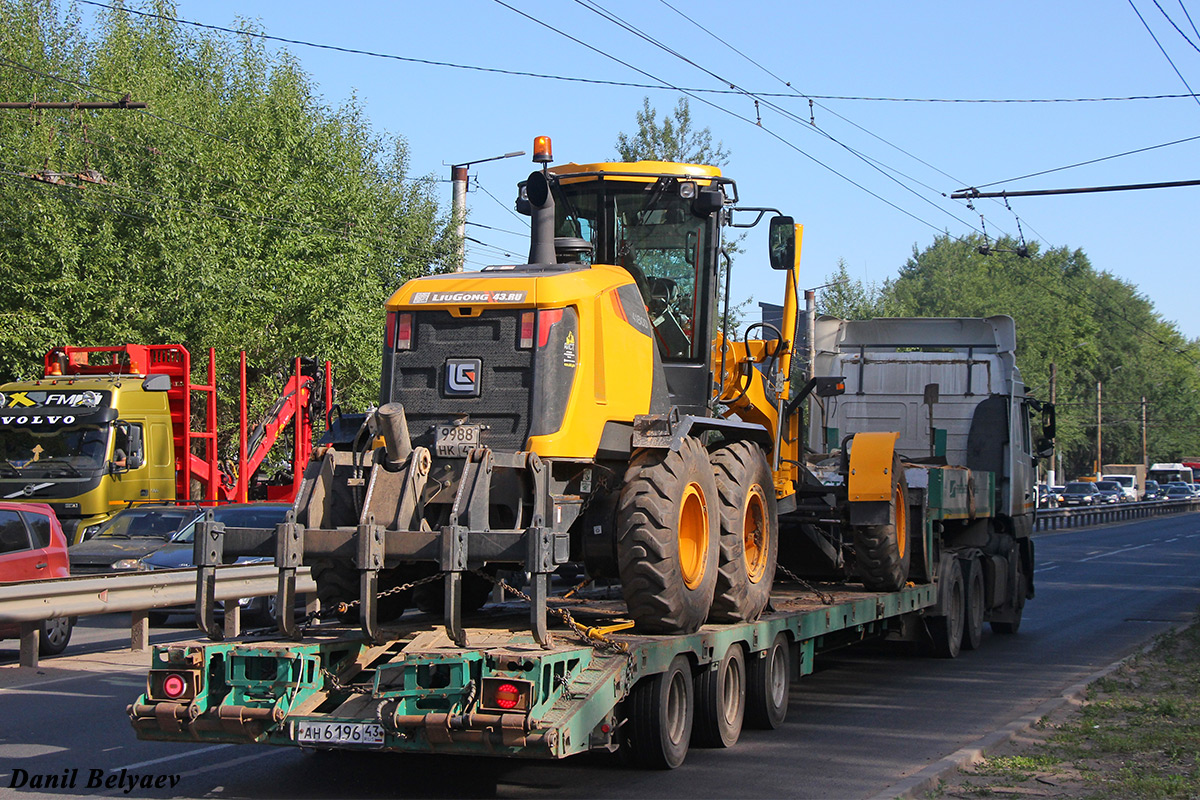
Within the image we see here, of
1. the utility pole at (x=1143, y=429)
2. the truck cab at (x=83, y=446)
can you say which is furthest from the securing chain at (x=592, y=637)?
the utility pole at (x=1143, y=429)

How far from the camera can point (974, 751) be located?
28.6 ft

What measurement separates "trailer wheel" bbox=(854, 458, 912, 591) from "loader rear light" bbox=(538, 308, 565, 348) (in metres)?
5.32

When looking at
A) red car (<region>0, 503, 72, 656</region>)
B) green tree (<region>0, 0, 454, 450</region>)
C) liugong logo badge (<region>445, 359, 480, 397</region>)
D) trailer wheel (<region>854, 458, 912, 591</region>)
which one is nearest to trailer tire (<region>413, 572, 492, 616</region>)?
liugong logo badge (<region>445, 359, 480, 397</region>)

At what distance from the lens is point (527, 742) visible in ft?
22.4

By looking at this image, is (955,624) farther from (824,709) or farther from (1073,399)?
(1073,399)

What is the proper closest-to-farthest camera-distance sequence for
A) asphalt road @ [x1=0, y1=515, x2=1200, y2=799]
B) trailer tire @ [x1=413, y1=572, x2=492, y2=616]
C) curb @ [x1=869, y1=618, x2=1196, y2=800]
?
curb @ [x1=869, y1=618, x2=1196, y2=800]
asphalt road @ [x1=0, y1=515, x2=1200, y2=799]
trailer tire @ [x1=413, y1=572, x2=492, y2=616]

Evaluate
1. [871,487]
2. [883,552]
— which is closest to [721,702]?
[871,487]

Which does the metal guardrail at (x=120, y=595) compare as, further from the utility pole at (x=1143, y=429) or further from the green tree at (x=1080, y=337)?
the utility pole at (x=1143, y=429)

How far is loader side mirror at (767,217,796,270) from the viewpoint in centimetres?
1069

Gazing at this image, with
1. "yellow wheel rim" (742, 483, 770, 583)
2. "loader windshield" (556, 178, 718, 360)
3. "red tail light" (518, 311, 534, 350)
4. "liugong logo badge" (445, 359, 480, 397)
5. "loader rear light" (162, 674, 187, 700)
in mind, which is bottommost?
"loader rear light" (162, 674, 187, 700)

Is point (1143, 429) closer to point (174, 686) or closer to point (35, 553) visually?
point (35, 553)

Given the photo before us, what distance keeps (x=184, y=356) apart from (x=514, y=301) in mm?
15863

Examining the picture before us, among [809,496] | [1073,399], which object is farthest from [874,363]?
[1073,399]

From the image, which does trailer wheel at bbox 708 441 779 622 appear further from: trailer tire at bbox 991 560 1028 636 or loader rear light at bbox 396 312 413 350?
trailer tire at bbox 991 560 1028 636
